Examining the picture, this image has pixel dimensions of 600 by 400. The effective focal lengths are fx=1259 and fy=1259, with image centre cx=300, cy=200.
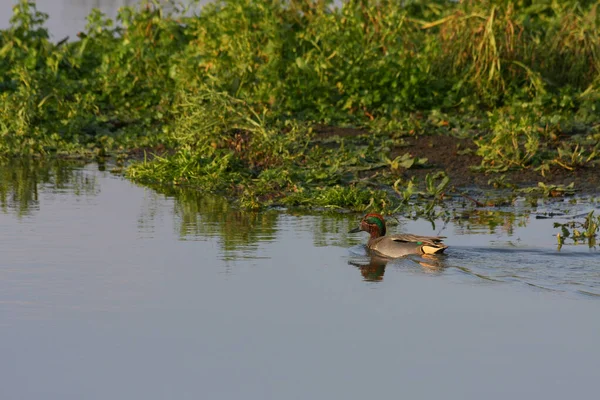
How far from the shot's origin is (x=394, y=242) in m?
11.1

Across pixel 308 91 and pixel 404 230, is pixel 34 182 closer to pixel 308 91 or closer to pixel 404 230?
pixel 308 91

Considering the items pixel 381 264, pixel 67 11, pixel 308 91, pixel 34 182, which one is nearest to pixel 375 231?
pixel 381 264

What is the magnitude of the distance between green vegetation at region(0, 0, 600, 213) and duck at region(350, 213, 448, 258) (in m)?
2.57

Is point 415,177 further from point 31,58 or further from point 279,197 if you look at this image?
point 31,58

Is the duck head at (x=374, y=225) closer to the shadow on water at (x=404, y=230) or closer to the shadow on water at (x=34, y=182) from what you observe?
the shadow on water at (x=404, y=230)

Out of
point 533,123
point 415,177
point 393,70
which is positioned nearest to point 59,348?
point 415,177

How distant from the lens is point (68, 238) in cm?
1165

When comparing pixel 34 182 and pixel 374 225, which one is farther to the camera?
pixel 34 182

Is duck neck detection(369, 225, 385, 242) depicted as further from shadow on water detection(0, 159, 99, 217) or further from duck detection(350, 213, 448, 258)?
shadow on water detection(0, 159, 99, 217)

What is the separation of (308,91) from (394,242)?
699cm

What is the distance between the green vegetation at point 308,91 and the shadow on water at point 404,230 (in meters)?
1.00

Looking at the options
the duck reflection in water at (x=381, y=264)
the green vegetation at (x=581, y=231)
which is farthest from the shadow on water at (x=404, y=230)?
the green vegetation at (x=581, y=231)

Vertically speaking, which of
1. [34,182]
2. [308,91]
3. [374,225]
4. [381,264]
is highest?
[308,91]

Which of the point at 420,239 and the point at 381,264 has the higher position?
the point at 420,239
